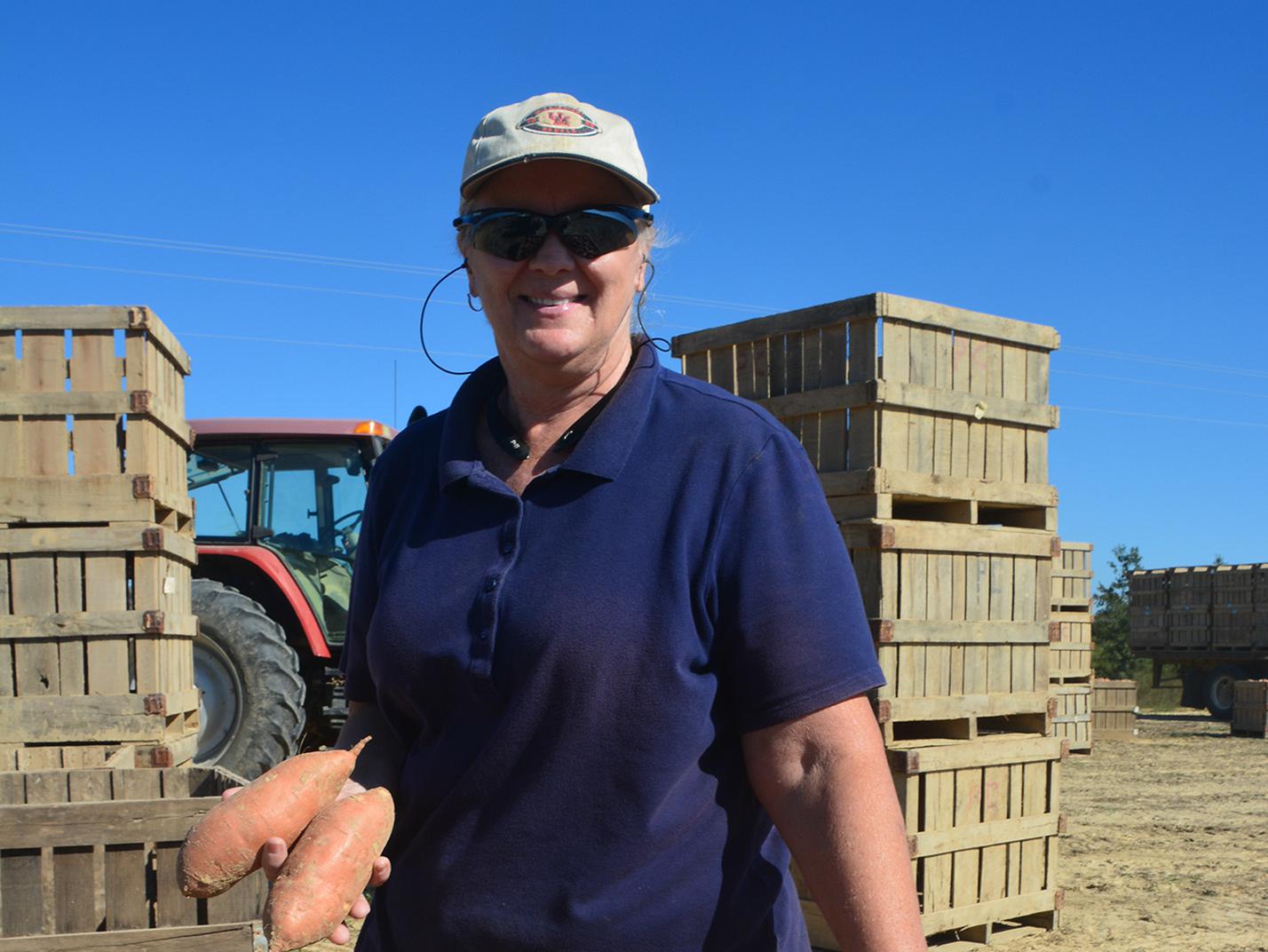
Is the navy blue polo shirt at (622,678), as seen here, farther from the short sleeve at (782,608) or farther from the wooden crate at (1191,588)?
the wooden crate at (1191,588)

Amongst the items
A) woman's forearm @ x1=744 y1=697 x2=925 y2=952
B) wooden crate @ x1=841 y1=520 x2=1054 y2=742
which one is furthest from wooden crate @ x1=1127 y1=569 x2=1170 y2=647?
woman's forearm @ x1=744 y1=697 x2=925 y2=952

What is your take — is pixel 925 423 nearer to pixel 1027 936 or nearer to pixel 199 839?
pixel 1027 936

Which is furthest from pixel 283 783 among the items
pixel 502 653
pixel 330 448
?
pixel 330 448

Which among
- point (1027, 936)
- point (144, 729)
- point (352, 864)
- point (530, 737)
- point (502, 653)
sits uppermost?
point (502, 653)

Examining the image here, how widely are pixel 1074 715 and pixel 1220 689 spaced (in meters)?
9.59

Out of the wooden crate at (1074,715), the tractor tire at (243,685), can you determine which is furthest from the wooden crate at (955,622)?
the wooden crate at (1074,715)

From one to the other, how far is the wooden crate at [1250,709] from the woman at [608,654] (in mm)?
18614

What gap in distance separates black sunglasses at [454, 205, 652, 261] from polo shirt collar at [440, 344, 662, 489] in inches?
7.8

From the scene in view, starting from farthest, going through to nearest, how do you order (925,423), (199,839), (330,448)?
(330,448)
(925,423)
(199,839)

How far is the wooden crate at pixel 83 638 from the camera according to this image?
5.98 m

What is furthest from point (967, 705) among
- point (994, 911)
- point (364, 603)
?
point (364, 603)

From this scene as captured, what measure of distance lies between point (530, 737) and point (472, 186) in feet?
2.76

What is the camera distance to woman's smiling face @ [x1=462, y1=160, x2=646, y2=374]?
6.32ft

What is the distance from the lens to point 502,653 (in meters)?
1.77
